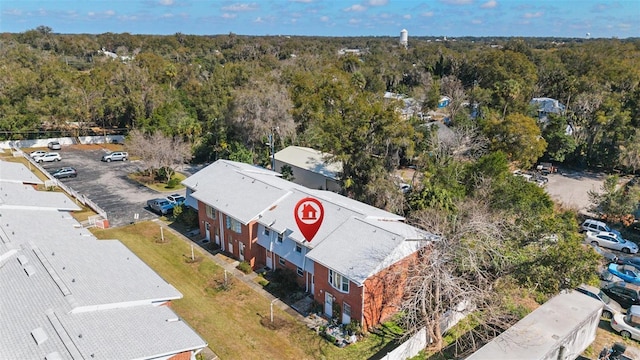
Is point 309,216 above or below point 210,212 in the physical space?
above

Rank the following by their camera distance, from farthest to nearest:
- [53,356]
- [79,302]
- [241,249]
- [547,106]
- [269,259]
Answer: [547,106] → [241,249] → [269,259] → [79,302] → [53,356]

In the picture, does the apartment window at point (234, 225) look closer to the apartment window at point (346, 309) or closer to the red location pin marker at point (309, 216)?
the red location pin marker at point (309, 216)

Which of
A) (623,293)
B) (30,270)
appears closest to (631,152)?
(623,293)

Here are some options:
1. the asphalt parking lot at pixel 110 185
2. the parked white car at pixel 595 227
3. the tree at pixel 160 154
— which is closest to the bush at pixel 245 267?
the asphalt parking lot at pixel 110 185

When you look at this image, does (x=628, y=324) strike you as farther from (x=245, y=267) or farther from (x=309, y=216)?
(x=245, y=267)

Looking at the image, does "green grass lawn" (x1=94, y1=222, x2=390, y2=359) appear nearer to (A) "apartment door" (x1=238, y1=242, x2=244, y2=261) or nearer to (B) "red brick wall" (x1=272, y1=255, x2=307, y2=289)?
(A) "apartment door" (x1=238, y1=242, x2=244, y2=261)

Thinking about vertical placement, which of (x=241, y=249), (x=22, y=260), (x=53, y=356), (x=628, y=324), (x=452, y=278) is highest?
(x=22, y=260)

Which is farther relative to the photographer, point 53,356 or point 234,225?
point 234,225
